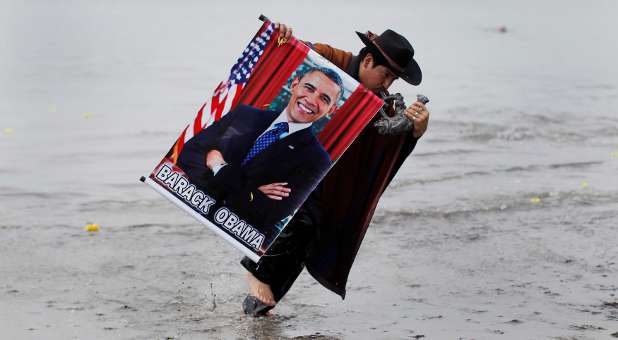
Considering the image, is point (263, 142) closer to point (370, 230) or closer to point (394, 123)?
point (394, 123)

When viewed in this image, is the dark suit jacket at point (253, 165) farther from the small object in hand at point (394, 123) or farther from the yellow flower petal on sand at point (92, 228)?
the yellow flower petal on sand at point (92, 228)

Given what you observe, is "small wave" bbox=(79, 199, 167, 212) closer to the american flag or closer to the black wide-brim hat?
the american flag

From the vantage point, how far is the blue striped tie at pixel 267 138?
5.31 metres

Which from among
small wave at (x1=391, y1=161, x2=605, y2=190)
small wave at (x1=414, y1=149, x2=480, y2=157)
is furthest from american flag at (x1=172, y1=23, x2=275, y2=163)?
small wave at (x1=414, y1=149, x2=480, y2=157)

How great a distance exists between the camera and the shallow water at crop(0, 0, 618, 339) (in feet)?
19.8

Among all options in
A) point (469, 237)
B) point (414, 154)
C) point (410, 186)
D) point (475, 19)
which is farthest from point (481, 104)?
point (475, 19)

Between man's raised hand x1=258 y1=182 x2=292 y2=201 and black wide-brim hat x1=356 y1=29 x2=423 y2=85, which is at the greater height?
black wide-brim hat x1=356 y1=29 x2=423 y2=85

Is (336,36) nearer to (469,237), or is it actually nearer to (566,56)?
(566,56)

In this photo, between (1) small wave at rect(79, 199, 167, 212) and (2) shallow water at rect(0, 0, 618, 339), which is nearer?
(2) shallow water at rect(0, 0, 618, 339)

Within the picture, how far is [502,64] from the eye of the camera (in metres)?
21.2

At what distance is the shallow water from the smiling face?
3.91ft

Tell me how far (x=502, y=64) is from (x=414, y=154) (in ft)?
33.6

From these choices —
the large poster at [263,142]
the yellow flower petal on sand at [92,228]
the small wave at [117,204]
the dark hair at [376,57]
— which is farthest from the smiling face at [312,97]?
the small wave at [117,204]

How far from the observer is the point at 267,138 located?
533cm
